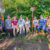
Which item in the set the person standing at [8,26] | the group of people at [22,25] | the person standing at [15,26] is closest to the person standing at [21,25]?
the group of people at [22,25]

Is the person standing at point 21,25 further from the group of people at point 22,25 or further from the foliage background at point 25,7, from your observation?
the foliage background at point 25,7

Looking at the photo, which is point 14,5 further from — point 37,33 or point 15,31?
point 37,33

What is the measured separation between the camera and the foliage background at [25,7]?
6949 mm

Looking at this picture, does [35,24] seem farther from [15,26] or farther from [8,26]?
[8,26]

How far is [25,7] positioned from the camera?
7016mm

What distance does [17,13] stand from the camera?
6953 mm

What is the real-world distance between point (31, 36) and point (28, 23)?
0.65m

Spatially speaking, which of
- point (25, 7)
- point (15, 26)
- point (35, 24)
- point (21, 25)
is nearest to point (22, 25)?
point (21, 25)

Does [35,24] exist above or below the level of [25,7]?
below

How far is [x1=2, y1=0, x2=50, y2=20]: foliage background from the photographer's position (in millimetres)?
6949

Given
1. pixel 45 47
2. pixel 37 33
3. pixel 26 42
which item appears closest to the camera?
pixel 45 47

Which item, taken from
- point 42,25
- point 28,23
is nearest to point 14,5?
point 28,23

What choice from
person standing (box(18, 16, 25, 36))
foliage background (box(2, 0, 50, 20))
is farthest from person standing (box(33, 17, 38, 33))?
person standing (box(18, 16, 25, 36))

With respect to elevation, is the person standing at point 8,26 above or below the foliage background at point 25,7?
below
